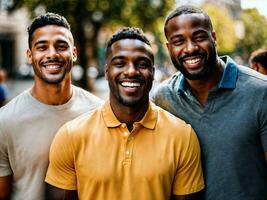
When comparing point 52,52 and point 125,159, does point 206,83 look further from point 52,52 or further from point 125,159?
point 52,52

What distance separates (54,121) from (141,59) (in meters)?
0.93

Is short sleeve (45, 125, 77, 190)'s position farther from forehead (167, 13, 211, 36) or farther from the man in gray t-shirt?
forehead (167, 13, 211, 36)

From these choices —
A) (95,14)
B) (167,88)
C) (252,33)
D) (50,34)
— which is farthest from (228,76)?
(252,33)

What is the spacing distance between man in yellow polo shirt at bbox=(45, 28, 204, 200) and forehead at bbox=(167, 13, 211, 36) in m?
0.36

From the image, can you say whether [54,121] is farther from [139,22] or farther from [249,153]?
[139,22]

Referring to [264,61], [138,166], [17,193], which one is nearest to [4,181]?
[17,193]

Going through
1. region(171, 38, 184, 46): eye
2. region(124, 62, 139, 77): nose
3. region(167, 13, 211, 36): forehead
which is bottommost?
region(124, 62, 139, 77): nose

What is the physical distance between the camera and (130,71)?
10.2 feet

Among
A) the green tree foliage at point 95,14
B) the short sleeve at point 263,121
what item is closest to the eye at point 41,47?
the short sleeve at point 263,121

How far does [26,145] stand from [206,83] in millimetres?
1516

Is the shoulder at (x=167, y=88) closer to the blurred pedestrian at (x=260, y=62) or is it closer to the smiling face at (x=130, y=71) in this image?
the smiling face at (x=130, y=71)

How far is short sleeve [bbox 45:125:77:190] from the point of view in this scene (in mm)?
3039

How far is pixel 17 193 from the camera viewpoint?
3477 millimetres

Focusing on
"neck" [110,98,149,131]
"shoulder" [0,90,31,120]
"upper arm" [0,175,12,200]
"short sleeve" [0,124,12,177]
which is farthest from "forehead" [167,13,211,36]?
"upper arm" [0,175,12,200]
